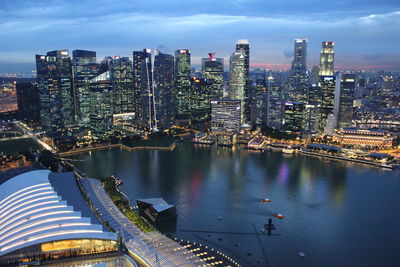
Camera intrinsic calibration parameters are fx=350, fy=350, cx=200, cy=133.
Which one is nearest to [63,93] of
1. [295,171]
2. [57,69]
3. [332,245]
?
[57,69]

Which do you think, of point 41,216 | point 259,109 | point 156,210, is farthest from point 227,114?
point 41,216

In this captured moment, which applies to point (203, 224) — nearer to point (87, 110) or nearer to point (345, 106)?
point (87, 110)

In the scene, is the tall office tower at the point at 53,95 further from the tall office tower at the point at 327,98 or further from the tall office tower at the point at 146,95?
the tall office tower at the point at 327,98

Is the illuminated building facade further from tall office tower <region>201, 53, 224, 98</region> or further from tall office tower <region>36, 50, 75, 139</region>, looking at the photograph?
tall office tower <region>36, 50, 75, 139</region>

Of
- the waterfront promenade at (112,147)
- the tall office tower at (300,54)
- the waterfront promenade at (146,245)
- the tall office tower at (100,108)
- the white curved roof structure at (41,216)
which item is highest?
the tall office tower at (300,54)

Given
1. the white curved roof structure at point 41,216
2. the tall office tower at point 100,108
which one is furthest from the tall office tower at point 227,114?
the white curved roof structure at point 41,216

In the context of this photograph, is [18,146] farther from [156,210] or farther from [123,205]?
[156,210]

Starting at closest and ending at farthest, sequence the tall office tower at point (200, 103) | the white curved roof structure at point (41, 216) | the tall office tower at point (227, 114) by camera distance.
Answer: the white curved roof structure at point (41, 216) < the tall office tower at point (227, 114) < the tall office tower at point (200, 103)
